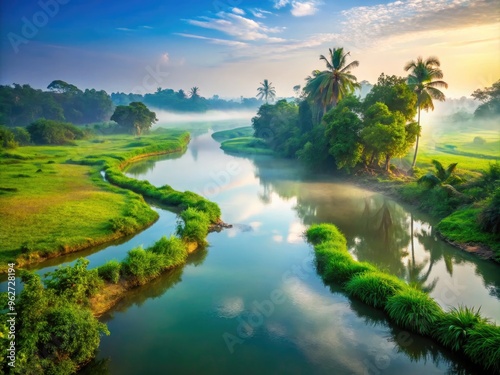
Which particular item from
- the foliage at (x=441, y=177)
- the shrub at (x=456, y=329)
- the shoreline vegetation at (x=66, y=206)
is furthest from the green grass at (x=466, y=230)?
the shoreline vegetation at (x=66, y=206)

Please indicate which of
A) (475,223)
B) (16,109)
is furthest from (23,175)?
(16,109)

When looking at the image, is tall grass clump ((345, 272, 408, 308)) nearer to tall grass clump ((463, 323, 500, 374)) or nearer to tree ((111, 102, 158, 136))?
tall grass clump ((463, 323, 500, 374))

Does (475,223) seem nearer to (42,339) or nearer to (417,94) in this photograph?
(417,94)

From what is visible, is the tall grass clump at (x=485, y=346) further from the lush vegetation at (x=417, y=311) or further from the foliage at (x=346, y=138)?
the foliage at (x=346, y=138)

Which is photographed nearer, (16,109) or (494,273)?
(494,273)

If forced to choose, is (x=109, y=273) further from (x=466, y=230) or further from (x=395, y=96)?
(x=395, y=96)

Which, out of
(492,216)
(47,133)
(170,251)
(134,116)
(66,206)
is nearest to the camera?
(170,251)

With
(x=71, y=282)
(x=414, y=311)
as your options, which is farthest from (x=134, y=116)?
(x=414, y=311)

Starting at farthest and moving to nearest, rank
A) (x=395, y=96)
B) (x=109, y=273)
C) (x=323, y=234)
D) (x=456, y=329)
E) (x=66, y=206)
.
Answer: (x=395, y=96)
(x=66, y=206)
(x=323, y=234)
(x=109, y=273)
(x=456, y=329)
